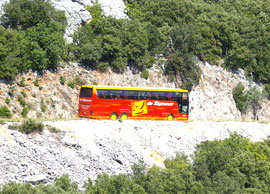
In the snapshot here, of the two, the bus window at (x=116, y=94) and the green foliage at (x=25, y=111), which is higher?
the bus window at (x=116, y=94)

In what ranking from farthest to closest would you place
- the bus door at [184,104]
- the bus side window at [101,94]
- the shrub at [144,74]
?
the shrub at [144,74] < the bus door at [184,104] < the bus side window at [101,94]

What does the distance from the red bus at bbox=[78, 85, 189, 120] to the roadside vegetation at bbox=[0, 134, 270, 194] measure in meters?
7.03

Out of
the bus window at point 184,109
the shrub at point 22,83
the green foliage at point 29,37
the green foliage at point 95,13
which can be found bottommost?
the bus window at point 184,109

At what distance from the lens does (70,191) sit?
27.9m

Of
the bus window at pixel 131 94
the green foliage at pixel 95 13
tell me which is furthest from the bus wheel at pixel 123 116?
the green foliage at pixel 95 13

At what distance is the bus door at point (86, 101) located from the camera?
42.0 meters

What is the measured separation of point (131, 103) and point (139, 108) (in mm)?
1033

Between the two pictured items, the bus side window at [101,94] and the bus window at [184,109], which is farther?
the bus window at [184,109]

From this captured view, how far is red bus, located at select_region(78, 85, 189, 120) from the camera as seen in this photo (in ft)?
138

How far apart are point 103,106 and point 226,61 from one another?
105ft

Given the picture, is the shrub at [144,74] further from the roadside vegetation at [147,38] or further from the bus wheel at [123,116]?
the bus wheel at [123,116]

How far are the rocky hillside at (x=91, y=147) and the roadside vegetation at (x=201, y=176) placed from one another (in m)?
0.91


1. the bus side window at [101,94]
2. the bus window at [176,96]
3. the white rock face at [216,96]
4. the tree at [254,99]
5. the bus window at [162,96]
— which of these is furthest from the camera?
the tree at [254,99]

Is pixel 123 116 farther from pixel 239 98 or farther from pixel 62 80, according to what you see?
pixel 239 98
